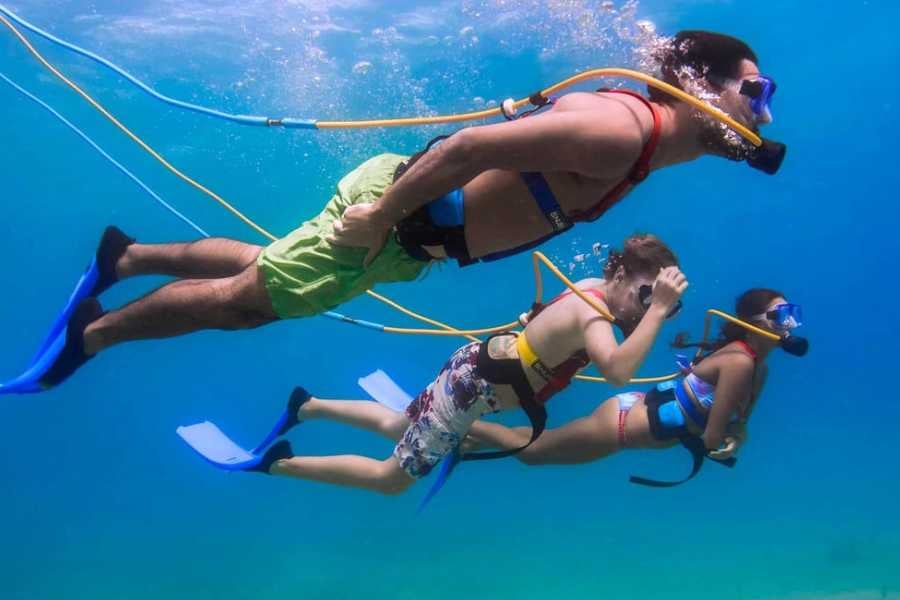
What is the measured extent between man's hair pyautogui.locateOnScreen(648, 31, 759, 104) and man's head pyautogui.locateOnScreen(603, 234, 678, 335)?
118 cm

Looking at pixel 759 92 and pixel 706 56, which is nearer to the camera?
pixel 759 92

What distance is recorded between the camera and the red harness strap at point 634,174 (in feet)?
9.48

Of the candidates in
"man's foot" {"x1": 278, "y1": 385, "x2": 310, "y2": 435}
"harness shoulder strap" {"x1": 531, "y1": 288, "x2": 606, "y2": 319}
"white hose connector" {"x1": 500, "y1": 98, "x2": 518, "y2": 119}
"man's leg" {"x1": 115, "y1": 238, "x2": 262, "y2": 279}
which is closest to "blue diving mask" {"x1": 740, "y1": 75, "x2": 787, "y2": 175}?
"white hose connector" {"x1": 500, "y1": 98, "x2": 518, "y2": 119}

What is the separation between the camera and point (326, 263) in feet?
11.7

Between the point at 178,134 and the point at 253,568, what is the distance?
16023 mm

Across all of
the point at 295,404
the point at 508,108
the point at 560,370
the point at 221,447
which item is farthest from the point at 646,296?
the point at 221,447

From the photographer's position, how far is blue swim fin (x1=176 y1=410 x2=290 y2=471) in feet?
17.3

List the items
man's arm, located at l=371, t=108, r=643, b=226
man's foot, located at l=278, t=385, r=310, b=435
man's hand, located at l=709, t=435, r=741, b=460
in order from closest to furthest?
man's arm, located at l=371, t=108, r=643, b=226, man's hand, located at l=709, t=435, r=741, b=460, man's foot, located at l=278, t=385, r=310, b=435

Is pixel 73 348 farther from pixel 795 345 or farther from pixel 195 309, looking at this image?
pixel 795 345

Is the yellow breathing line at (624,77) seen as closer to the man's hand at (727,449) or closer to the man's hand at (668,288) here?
the man's hand at (668,288)

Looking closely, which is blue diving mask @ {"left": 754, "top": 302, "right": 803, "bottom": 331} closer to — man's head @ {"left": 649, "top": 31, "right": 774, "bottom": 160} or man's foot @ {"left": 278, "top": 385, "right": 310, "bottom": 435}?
man's head @ {"left": 649, "top": 31, "right": 774, "bottom": 160}

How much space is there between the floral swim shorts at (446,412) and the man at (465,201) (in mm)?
1285

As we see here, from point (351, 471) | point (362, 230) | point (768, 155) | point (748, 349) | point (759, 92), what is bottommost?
point (351, 471)

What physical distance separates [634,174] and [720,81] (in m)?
0.69
